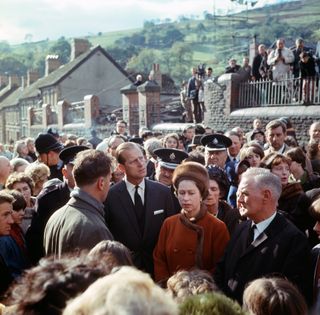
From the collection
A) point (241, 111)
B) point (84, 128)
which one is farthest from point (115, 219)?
point (84, 128)

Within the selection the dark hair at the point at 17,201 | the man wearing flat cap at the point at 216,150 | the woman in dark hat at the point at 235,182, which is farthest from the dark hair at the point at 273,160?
the dark hair at the point at 17,201

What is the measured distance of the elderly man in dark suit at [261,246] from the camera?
3670 millimetres

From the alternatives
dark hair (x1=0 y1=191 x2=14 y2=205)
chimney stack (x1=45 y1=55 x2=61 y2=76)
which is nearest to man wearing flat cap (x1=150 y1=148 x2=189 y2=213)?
dark hair (x1=0 y1=191 x2=14 y2=205)

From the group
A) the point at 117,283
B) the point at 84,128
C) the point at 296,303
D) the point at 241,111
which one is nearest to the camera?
the point at 117,283

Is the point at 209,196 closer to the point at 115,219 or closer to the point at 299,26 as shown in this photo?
the point at 115,219

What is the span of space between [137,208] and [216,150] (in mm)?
2347

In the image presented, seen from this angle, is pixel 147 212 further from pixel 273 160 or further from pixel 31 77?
pixel 31 77

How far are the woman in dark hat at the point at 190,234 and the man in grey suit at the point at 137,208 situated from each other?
0.28 m

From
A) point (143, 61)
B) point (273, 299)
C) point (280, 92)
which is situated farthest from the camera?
point (143, 61)

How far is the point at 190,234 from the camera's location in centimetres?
436

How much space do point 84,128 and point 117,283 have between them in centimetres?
2603

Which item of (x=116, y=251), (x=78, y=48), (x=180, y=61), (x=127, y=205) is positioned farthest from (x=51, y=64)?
(x=180, y=61)

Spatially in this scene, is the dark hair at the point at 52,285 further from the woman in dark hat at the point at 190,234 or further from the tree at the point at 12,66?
the tree at the point at 12,66

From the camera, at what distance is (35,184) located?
628 centimetres
